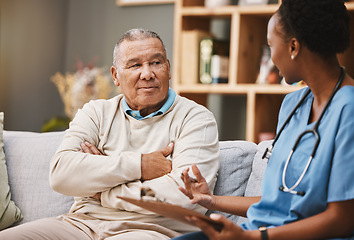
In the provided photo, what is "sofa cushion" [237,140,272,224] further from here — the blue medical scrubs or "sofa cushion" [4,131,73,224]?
"sofa cushion" [4,131,73,224]

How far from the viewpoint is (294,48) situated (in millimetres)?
1284

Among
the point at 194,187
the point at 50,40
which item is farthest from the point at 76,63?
the point at 194,187

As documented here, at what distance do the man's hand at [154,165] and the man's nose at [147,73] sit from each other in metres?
0.29

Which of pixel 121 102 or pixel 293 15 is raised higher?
pixel 293 15

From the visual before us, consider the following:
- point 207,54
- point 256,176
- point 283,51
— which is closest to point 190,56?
point 207,54

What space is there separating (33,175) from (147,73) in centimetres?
71

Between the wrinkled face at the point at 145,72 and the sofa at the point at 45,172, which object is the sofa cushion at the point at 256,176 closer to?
the sofa at the point at 45,172

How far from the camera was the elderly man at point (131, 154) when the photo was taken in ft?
5.77

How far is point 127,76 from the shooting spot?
1.94 meters

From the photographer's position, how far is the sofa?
1966 millimetres

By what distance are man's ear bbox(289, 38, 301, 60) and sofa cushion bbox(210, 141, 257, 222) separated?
0.77 meters

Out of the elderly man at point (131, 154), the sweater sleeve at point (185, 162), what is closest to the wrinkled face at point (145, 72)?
the elderly man at point (131, 154)

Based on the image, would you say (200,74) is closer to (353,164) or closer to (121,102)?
(121,102)

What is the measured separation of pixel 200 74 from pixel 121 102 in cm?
137
